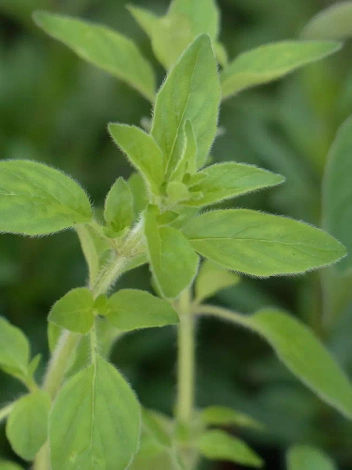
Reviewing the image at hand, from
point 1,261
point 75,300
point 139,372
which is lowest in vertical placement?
point 139,372

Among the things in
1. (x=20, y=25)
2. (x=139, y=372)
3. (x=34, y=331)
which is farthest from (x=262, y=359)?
(x=20, y=25)

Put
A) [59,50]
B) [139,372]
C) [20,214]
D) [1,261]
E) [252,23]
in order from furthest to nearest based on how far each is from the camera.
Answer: [252,23] < [59,50] < [139,372] < [1,261] < [20,214]

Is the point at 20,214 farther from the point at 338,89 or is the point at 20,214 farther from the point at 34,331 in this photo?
the point at 338,89

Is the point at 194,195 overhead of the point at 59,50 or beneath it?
beneath

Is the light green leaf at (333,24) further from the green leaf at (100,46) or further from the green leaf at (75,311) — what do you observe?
the green leaf at (75,311)

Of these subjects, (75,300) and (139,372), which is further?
(139,372)

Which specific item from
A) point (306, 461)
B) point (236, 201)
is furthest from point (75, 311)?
point (236, 201)
